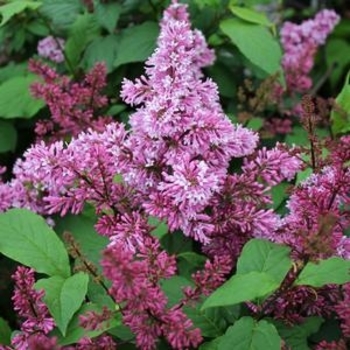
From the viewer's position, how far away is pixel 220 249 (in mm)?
1554

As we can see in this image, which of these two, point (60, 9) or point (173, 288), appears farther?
point (60, 9)

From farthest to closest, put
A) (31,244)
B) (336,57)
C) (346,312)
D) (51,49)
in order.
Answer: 1. (336,57)
2. (51,49)
3. (31,244)
4. (346,312)

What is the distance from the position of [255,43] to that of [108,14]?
0.47 metres

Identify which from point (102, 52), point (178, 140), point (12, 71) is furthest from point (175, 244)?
point (12, 71)

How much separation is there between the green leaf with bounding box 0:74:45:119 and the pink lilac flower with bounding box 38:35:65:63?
Result: 15 cm

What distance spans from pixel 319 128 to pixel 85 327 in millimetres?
1375

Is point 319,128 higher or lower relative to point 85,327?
lower

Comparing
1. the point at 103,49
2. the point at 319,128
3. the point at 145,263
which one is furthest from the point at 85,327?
the point at 319,128

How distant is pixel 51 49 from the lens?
2.30 meters

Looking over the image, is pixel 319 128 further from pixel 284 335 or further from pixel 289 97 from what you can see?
pixel 284 335

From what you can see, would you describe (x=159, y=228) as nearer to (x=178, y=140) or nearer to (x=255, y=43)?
(x=178, y=140)

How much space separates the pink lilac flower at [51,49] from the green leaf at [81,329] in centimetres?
115

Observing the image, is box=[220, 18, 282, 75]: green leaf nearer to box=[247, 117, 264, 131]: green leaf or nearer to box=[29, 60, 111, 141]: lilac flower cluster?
box=[247, 117, 264, 131]: green leaf

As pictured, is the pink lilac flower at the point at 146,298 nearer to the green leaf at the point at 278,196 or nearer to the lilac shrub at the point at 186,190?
the lilac shrub at the point at 186,190
